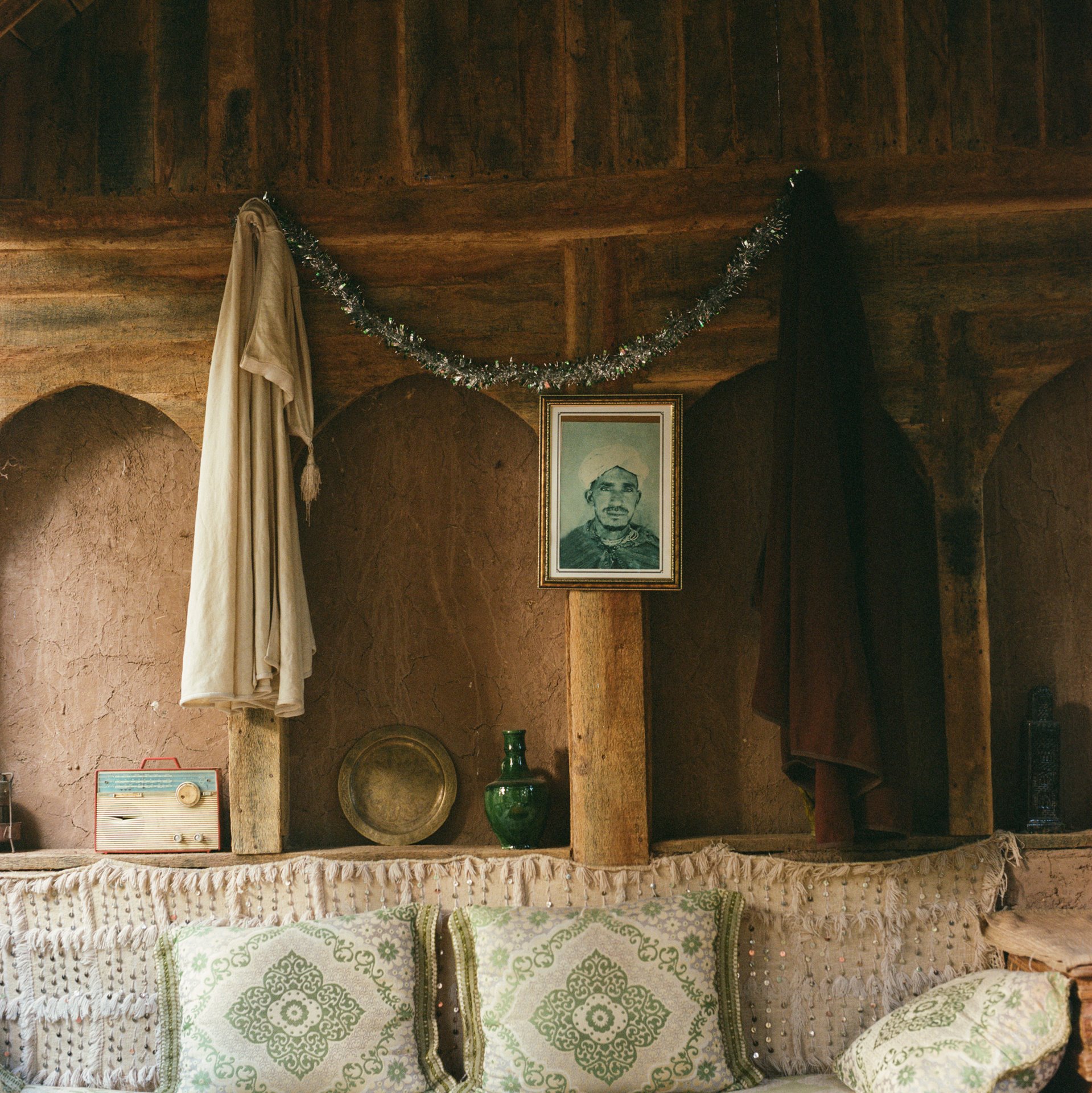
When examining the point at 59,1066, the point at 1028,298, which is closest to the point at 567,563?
the point at 1028,298

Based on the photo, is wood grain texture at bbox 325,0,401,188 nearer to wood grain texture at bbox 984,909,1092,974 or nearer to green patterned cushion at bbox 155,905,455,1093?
green patterned cushion at bbox 155,905,455,1093

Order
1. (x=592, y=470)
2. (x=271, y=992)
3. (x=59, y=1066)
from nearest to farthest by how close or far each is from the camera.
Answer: (x=271, y=992)
(x=59, y=1066)
(x=592, y=470)

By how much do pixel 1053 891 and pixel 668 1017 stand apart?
110 centimetres

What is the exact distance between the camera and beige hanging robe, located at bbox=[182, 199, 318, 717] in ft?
8.77

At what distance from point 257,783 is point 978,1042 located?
1.86 m

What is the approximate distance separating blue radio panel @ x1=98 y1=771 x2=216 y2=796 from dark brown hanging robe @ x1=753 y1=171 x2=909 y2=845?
1505 mm

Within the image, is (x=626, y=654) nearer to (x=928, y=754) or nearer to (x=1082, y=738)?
(x=928, y=754)

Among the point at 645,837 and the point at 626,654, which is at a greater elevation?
the point at 626,654

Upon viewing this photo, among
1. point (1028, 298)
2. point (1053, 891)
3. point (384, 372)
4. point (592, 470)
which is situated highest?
point (1028, 298)

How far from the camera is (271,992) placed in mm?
2465

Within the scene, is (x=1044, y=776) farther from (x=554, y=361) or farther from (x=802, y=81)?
(x=802, y=81)

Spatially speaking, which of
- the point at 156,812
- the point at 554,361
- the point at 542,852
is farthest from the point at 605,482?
the point at 156,812

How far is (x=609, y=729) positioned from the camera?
2.76 metres

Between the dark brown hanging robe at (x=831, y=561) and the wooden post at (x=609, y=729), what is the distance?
1.08ft
